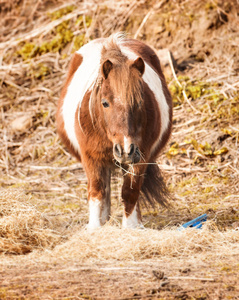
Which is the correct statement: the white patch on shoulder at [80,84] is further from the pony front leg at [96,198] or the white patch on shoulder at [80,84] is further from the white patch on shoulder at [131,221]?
the white patch on shoulder at [131,221]

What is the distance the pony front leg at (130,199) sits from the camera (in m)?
4.71

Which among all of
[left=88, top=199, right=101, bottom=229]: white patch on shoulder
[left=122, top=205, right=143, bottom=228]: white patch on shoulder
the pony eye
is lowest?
[left=122, top=205, right=143, bottom=228]: white patch on shoulder

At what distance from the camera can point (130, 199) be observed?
4.75 m

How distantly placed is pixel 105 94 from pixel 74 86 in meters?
1.12

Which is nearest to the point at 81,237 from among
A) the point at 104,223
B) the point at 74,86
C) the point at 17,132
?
the point at 104,223

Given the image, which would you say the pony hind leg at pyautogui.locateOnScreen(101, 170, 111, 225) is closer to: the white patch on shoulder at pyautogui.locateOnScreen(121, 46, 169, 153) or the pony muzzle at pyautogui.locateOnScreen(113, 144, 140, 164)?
the white patch on shoulder at pyautogui.locateOnScreen(121, 46, 169, 153)

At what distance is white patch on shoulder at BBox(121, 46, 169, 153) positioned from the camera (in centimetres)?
497

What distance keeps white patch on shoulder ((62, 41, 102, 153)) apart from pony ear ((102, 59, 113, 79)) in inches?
17.7

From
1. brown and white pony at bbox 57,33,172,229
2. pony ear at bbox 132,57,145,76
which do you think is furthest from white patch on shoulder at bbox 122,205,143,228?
pony ear at bbox 132,57,145,76

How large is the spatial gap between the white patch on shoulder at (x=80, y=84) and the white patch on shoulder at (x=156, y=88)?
34cm

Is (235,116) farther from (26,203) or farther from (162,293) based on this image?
(162,293)

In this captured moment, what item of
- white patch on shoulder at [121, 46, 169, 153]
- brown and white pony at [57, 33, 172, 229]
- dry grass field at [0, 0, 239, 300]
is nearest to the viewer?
dry grass field at [0, 0, 239, 300]

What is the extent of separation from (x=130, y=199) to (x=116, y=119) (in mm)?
1029

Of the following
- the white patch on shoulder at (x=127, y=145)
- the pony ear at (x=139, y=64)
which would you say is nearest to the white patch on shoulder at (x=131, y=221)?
the white patch on shoulder at (x=127, y=145)
